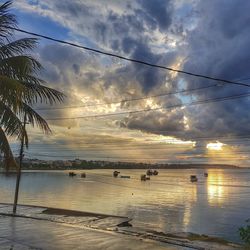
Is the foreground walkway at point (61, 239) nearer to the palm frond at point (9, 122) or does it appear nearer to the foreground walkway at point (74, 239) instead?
the foreground walkway at point (74, 239)

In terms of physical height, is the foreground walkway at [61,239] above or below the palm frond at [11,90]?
below

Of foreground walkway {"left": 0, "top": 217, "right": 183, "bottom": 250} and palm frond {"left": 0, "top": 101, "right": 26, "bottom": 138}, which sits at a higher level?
palm frond {"left": 0, "top": 101, "right": 26, "bottom": 138}

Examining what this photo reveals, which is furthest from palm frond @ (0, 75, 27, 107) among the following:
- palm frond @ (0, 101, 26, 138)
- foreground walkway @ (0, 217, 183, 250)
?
foreground walkway @ (0, 217, 183, 250)

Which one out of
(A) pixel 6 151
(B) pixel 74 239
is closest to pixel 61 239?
(B) pixel 74 239

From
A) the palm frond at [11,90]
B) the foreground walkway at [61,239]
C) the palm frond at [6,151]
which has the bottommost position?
the foreground walkway at [61,239]

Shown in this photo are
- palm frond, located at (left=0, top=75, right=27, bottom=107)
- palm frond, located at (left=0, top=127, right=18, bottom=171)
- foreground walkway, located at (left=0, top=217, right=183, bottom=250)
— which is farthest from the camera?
foreground walkway, located at (left=0, top=217, right=183, bottom=250)

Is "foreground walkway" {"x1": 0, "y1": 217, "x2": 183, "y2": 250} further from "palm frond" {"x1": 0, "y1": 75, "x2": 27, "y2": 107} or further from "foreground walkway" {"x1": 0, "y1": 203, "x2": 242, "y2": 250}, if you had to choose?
"palm frond" {"x1": 0, "y1": 75, "x2": 27, "y2": 107}

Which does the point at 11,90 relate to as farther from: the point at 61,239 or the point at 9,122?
the point at 61,239

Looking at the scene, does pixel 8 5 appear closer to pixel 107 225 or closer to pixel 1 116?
pixel 1 116

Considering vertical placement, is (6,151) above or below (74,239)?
above

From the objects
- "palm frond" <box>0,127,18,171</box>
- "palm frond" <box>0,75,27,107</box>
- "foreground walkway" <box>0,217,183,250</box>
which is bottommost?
"foreground walkway" <box>0,217,183,250</box>

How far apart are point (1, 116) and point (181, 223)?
123ft

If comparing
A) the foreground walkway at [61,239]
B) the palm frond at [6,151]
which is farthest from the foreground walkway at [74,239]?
the palm frond at [6,151]

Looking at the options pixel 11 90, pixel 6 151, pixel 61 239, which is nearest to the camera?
pixel 11 90
